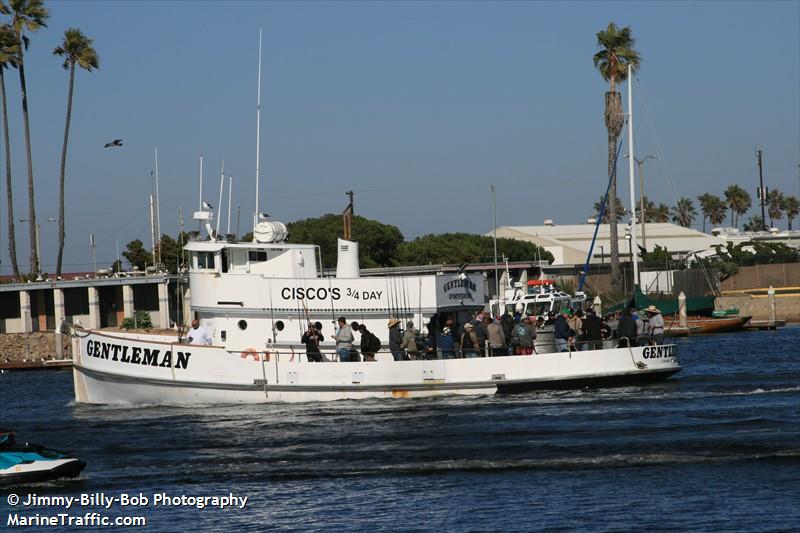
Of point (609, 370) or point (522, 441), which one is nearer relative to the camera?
point (522, 441)

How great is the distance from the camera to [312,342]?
27.0m

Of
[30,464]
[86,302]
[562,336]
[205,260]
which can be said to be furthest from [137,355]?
[86,302]

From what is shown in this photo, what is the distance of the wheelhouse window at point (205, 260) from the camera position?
93.2ft

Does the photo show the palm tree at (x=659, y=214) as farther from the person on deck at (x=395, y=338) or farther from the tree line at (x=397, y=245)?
the person on deck at (x=395, y=338)

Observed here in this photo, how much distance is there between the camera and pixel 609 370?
28.0 m

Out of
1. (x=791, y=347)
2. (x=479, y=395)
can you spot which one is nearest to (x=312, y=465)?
(x=479, y=395)

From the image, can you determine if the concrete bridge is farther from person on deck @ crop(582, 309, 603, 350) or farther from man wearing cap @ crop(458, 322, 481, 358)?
person on deck @ crop(582, 309, 603, 350)

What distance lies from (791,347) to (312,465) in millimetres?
31731

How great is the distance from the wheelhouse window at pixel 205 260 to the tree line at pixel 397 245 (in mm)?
48202

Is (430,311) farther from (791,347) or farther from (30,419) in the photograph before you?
(791,347)

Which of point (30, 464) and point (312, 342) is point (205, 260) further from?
point (30, 464)

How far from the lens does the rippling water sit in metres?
15.9

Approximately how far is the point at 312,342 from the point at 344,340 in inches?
28.0

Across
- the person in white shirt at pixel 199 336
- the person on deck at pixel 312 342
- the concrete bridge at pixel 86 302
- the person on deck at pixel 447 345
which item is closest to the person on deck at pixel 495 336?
the person on deck at pixel 447 345
